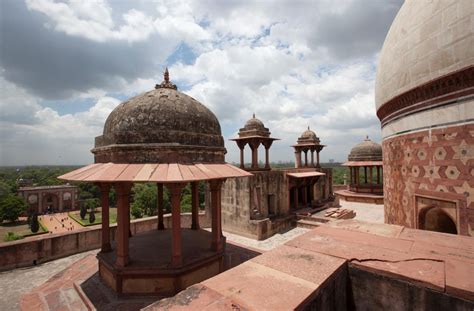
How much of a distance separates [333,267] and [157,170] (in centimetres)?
441

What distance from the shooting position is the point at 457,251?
283 centimetres

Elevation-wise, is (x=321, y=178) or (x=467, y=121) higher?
(x=467, y=121)

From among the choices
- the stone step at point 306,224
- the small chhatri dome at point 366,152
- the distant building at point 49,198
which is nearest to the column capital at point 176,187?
the stone step at point 306,224

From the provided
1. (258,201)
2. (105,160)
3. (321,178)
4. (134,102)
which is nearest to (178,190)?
(105,160)

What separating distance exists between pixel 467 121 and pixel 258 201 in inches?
424

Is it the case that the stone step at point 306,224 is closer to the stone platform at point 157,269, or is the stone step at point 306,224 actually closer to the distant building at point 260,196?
the distant building at point 260,196

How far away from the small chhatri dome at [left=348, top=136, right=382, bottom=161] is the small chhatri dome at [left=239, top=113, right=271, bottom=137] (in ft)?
41.6

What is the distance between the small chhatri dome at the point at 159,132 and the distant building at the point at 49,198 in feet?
171

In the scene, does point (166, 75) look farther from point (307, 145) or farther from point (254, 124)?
point (307, 145)

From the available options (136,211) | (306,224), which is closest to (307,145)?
(306,224)

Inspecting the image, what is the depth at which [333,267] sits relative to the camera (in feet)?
8.19

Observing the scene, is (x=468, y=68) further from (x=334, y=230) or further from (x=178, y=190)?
(x=178, y=190)

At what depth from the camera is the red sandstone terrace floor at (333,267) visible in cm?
197

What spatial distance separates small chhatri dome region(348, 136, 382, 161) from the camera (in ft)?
79.9
